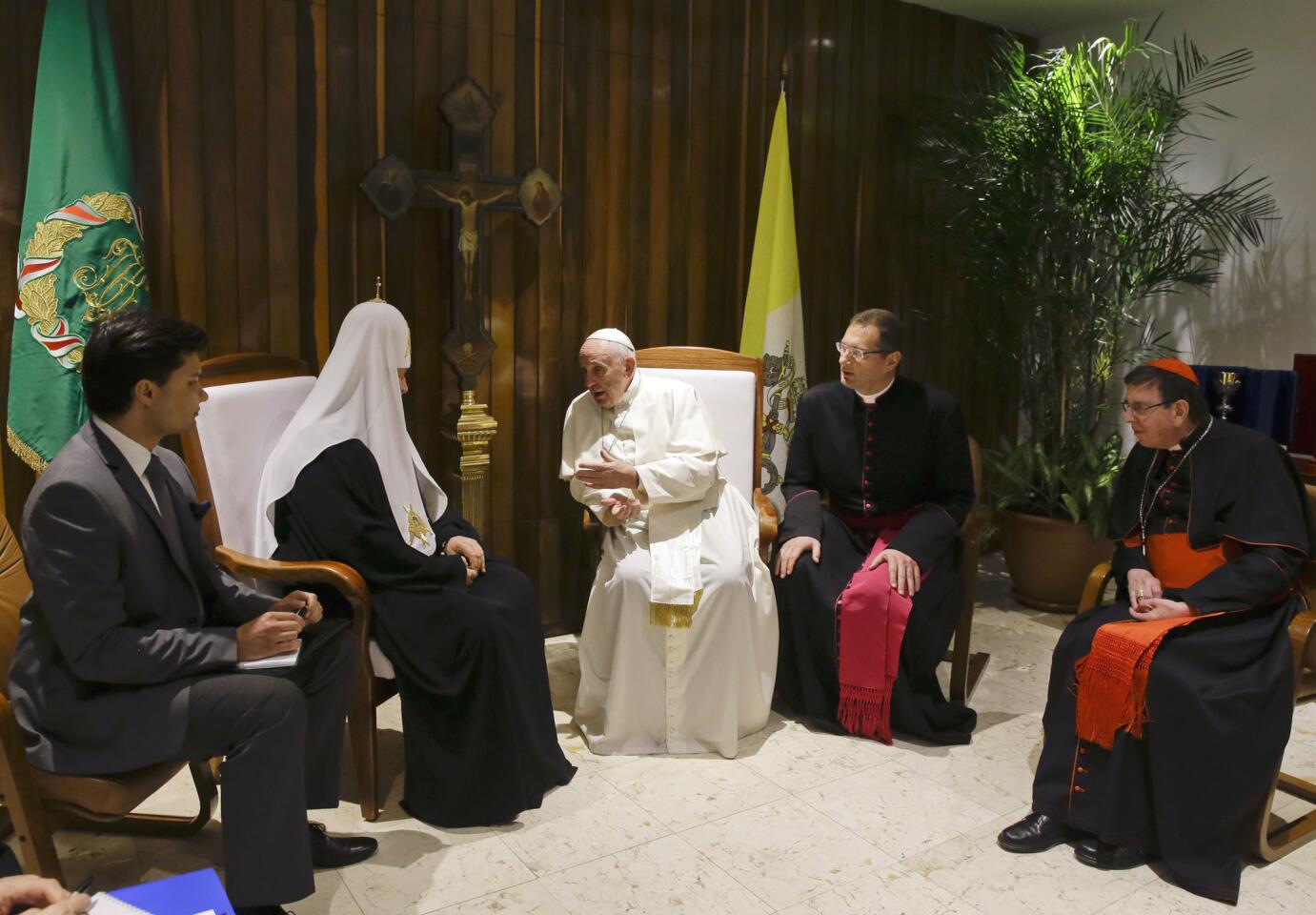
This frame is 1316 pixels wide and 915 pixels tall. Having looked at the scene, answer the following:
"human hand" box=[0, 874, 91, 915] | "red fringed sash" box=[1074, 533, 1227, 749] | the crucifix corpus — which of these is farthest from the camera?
the crucifix corpus

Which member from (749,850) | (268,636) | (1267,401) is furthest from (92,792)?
(1267,401)

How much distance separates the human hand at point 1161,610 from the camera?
272 cm

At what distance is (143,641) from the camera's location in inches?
79.2

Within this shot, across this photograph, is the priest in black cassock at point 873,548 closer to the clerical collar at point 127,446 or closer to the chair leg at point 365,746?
the chair leg at point 365,746

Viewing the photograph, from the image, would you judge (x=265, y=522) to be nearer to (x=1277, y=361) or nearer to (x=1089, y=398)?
(x=1089, y=398)

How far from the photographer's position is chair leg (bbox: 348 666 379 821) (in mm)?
2762

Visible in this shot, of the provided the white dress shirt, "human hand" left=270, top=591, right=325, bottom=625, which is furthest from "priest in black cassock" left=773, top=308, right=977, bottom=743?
the white dress shirt

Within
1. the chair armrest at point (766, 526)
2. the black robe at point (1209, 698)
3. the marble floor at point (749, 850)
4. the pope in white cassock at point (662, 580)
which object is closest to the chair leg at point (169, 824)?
the marble floor at point (749, 850)

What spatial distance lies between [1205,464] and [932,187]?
290 centimetres

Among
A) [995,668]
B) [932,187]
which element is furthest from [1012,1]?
[995,668]

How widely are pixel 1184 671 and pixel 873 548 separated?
117cm

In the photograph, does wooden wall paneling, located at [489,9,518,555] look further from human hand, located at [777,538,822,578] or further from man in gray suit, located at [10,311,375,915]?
man in gray suit, located at [10,311,375,915]

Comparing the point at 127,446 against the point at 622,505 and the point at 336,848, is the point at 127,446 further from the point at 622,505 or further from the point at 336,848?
the point at 622,505

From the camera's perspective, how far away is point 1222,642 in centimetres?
259
